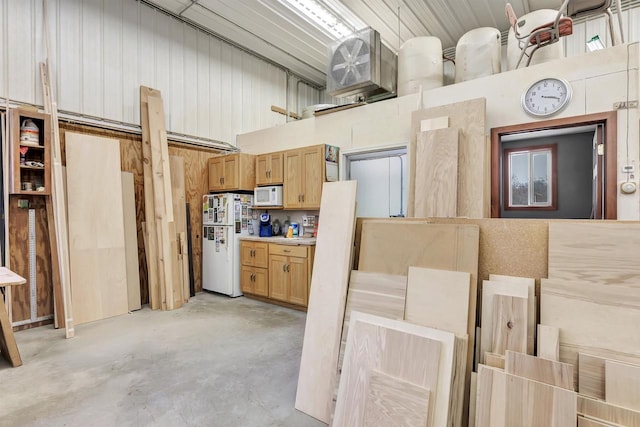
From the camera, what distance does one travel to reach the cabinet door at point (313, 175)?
421 cm

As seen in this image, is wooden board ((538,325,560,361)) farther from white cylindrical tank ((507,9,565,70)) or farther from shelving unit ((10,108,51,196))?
shelving unit ((10,108,51,196))

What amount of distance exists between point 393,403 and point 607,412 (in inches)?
31.3

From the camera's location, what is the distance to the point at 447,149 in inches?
120

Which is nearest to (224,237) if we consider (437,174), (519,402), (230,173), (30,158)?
(230,173)

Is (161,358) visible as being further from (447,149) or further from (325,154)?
(447,149)

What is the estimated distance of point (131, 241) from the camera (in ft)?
13.4

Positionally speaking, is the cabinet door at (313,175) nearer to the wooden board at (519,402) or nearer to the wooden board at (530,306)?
the wooden board at (530,306)

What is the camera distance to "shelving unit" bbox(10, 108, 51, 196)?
316 centimetres

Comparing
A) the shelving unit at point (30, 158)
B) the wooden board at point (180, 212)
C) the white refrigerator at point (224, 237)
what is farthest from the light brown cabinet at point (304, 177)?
the shelving unit at point (30, 158)

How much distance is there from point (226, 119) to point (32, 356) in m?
4.04

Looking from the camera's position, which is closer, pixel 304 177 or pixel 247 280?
pixel 304 177

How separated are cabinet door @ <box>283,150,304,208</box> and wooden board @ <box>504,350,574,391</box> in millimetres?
3404

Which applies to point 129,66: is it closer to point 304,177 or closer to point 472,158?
point 304,177

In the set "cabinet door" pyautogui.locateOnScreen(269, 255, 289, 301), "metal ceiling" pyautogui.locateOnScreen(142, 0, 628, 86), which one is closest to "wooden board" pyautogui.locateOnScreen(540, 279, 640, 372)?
"cabinet door" pyautogui.locateOnScreen(269, 255, 289, 301)
